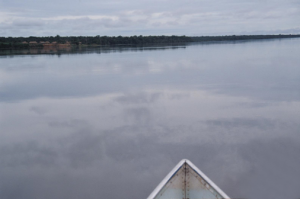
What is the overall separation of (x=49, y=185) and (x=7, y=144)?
2.39m

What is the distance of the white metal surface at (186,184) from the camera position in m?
3.30

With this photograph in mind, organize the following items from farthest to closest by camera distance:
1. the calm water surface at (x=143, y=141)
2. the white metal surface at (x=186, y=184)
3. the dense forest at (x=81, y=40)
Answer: the dense forest at (x=81, y=40), the calm water surface at (x=143, y=141), the white metal surface at (x=186, y=184)

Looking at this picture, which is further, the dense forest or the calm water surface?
the dense forest

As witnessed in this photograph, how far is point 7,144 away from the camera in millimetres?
6492

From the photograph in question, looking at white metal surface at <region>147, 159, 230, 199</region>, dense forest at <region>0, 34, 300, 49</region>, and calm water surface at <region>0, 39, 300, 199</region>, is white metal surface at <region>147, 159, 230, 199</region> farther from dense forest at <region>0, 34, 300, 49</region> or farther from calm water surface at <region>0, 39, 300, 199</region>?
dense forest at <region>0, 34, 300, 49</region>

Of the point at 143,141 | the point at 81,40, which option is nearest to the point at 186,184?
the point at 143,141

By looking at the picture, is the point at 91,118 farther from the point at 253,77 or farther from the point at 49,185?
the point at 253,77

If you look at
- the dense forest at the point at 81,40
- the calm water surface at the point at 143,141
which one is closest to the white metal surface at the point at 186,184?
the calm water surface at the point at 143,141

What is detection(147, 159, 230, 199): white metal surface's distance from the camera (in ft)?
10.8

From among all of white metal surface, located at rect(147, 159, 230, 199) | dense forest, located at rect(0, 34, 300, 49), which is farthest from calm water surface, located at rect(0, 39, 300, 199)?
dense forest, located at rect(0, 34, 300, 49)

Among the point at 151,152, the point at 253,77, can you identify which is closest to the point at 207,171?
the point at 151,152

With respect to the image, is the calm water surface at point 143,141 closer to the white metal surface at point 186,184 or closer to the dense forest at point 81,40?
the white metal surface at point 186,184

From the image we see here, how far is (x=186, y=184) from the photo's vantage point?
3.46 meters

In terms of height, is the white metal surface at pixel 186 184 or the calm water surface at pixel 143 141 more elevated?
the white metal surface at pixel 186 184
